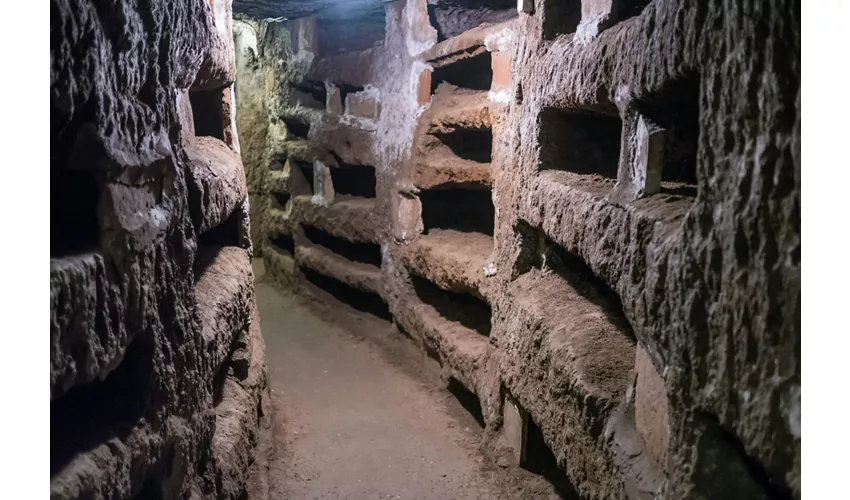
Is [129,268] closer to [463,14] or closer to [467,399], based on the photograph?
[467,399]

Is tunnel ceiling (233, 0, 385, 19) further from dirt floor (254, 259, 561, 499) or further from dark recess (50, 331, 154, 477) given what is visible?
dark recess (50, 331, 154, 477)

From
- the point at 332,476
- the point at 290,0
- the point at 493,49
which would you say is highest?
the point at 290,0

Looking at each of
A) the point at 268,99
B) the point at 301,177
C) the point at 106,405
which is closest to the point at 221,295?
the point at 106,405

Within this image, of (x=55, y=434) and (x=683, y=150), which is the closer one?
(x=55, y=434)

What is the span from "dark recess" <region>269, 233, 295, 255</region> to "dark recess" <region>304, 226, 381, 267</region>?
360 mm

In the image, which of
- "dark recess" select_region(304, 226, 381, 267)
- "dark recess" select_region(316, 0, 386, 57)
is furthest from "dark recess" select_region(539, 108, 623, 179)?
"dark recess" select_region(316, 0, 386, 57)

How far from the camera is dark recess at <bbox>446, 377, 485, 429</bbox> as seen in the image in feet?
9.02

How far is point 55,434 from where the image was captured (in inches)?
42.3

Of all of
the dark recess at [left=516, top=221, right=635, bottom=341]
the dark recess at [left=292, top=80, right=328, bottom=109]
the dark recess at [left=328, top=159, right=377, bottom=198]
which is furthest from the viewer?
the dark recess at [left=292, top=80, right=328, bottom=109]

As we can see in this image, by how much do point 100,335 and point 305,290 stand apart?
3.57 meters

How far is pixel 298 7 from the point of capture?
4234 millimetres

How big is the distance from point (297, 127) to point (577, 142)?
3.01 m
